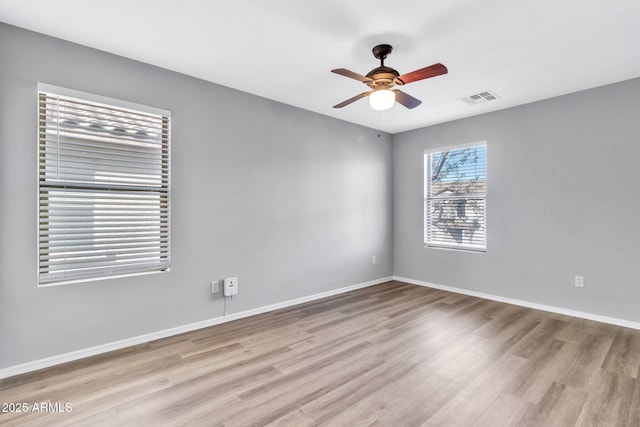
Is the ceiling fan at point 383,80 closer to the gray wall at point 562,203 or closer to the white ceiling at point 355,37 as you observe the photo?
the white ceiling at point 355,37

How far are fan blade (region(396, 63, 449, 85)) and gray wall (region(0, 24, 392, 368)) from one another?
191 cm

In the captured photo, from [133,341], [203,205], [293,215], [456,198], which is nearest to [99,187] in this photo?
[203,205]

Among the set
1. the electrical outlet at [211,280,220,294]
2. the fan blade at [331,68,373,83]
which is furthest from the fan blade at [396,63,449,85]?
the electrical outlet at [211,280,220,294]

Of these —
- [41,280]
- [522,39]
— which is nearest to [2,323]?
[41,280]

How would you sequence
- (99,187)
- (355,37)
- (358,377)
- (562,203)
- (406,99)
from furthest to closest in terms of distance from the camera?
(562,203), (406,99), (99,187), (355,37), (358,377)

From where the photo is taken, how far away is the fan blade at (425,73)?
7.18 ft

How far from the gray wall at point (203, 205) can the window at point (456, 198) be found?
2.76ft

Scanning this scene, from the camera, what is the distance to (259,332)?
10.3ft

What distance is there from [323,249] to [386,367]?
2169mm

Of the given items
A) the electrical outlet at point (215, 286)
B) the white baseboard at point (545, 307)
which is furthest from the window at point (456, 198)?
the electrical outlet at point (215, 286)

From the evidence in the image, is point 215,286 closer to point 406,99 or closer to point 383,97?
point 383,97

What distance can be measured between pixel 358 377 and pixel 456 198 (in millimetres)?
3401

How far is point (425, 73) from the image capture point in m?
2.32

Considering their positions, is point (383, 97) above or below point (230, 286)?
above
